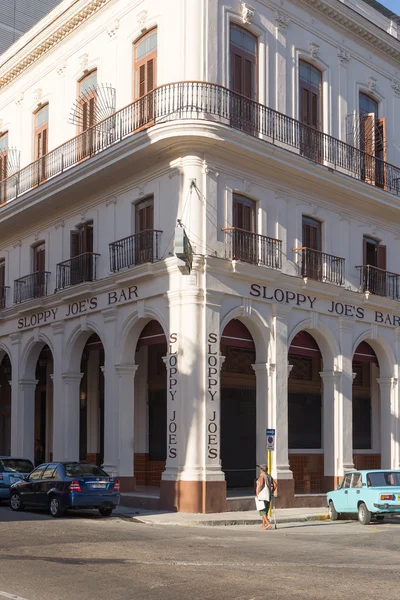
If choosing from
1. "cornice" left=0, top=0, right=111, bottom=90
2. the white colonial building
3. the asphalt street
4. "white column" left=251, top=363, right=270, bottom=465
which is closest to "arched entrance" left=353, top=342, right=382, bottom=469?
Answer: the white colonial building

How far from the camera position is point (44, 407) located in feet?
118

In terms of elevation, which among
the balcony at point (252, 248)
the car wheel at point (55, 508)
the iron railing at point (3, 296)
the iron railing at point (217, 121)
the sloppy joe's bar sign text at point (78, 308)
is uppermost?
the iron railing at point (217, 121)

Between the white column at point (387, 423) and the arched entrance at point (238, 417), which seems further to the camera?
the white column at point (387, 423)

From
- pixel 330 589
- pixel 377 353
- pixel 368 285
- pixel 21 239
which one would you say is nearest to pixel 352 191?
pixel 368 285

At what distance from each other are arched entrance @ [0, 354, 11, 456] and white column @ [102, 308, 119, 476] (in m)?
10.8

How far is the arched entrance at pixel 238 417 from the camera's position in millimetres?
29375

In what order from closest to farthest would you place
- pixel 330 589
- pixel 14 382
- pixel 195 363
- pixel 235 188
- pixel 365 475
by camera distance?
pixel 330 589 → pixel 365 475 → pixel 195 363 → pixel 235 188 → pixel 14 382

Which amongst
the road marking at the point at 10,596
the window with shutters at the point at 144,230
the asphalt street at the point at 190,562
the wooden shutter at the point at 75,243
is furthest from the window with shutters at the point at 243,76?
the road marking at the point at 10,596

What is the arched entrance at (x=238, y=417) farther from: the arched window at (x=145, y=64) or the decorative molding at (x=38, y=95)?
the decorative molding at (x=38, y=95)

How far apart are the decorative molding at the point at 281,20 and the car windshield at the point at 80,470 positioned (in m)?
14.8

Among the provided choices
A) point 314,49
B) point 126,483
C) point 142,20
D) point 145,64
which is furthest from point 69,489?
point 314,49

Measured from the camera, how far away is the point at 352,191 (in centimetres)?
2930

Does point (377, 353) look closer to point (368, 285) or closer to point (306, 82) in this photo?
point (368, 285)

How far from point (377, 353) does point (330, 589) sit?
20.4 metres
